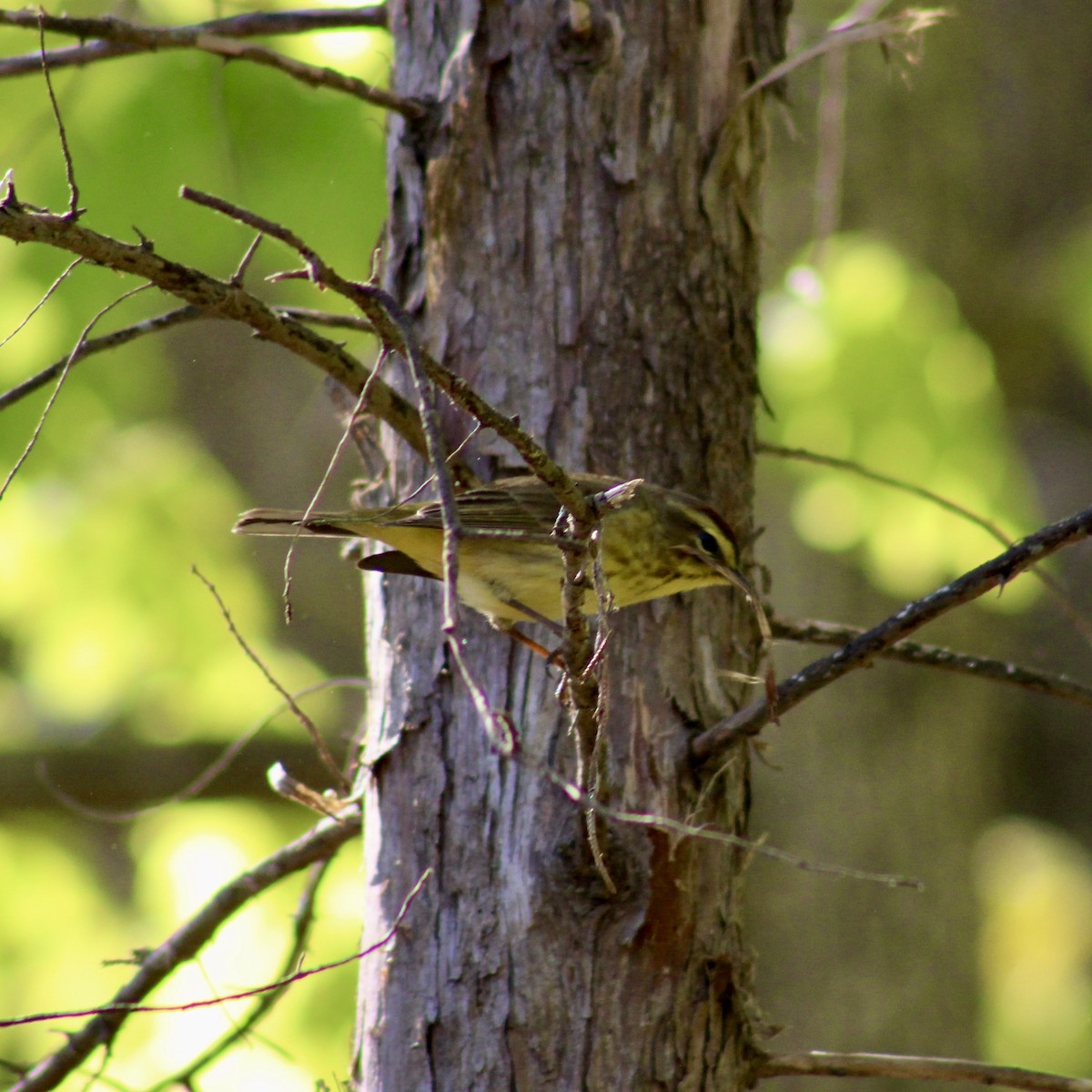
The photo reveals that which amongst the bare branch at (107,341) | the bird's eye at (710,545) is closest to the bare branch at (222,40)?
the bare branch at (107,341)

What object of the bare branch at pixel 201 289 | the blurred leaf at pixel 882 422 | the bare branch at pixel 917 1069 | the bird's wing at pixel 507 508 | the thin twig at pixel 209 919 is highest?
the blurred leaf at pixel 882 422

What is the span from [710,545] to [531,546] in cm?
43

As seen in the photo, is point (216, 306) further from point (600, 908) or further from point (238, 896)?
point (238, 896)

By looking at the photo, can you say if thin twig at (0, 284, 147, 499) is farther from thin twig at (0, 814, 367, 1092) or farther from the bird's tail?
thin twig at (0, 814, 367, 1092)

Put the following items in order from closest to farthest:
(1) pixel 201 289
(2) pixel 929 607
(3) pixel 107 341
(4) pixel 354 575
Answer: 1. (1) pixel 201 289
2. (2) pixel 929 607
3. (3) pixel 107 341
4. (4) pixel 354 575

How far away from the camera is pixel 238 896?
11.2 ft

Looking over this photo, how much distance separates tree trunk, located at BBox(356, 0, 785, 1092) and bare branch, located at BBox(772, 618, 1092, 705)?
14cm

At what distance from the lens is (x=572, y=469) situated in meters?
2.99

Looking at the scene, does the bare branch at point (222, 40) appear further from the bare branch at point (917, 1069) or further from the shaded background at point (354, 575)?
the bare branch at point (917, 1069)

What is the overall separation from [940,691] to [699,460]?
4691mm

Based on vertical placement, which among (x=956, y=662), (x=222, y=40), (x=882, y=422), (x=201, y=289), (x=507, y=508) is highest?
(x=882, y=422)

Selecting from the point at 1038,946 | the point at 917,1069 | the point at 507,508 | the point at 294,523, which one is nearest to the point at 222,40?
the point at 294,523

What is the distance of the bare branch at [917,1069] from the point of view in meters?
2.73

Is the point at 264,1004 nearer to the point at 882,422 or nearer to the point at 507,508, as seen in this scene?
the point at 507,508
